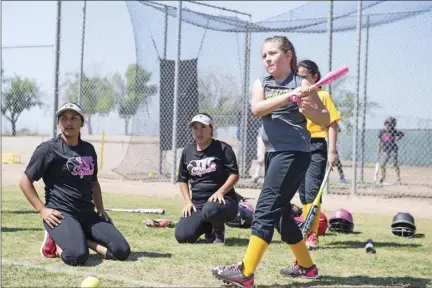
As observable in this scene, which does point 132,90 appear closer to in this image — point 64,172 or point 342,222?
point 342,222

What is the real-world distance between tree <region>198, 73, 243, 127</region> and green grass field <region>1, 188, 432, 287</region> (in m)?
6.77

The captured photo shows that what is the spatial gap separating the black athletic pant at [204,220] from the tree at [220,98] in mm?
7993

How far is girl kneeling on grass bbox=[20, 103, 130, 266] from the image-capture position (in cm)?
548

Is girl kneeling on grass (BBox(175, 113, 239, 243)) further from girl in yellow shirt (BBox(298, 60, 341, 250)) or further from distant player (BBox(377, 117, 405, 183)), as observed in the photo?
distant player (BBox(377, 117, 405, 183))

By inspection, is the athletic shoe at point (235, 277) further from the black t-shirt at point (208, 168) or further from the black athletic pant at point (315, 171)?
the black t-shirt at point (208, 168)

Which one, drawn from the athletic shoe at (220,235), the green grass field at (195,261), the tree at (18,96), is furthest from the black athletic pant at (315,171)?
the tree at (18,96)

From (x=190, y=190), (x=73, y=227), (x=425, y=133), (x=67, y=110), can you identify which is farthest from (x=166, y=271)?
(x=425, y=133)

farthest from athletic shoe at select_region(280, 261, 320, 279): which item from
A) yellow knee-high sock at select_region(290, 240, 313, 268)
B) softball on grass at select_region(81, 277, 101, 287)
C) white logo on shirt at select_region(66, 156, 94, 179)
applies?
white logo on shirt at select_region(66, 156, 94, 179)

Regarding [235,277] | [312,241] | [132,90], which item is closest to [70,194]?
[235,277]

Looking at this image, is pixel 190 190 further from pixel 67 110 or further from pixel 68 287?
pixel 68 287

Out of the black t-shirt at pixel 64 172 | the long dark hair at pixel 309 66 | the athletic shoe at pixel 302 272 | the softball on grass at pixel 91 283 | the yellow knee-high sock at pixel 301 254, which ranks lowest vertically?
the athletic shoe at pixel 302 272

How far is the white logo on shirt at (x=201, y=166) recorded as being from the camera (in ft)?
22.2

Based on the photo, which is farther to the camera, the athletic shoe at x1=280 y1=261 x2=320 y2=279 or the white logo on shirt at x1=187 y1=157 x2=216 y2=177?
the white logo on shirt at x1=187 y1=157 x2=216 y2=177

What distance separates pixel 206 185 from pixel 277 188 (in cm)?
238
